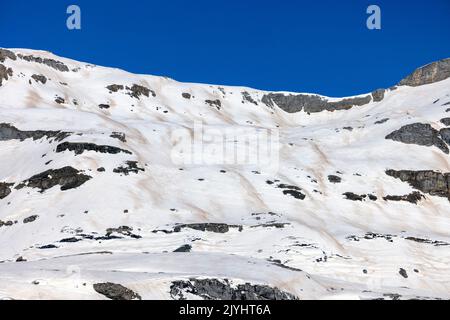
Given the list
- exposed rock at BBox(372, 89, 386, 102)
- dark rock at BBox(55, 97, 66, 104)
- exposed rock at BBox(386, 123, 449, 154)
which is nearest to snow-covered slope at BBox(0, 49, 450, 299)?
exposed rock at BBox(386, 123, 449, 154)

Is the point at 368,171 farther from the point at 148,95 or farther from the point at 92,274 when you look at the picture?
the point at 92,274

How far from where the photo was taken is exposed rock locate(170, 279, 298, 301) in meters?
44.3

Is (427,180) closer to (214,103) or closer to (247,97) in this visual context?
Result: (214,103)

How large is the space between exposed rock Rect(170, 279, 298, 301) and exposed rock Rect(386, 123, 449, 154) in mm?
86852

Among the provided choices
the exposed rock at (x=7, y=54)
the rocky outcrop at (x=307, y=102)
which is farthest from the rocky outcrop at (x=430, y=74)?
the exposed rock at (x=7, y=54)

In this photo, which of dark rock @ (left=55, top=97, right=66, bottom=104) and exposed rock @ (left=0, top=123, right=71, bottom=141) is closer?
exposed rock @ (left=0, top=123, right=71, bottom=141)

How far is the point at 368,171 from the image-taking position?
11188cm

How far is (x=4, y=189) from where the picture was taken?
289 feet

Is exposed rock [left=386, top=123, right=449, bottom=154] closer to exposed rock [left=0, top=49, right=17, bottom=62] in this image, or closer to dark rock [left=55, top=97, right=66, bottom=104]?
dark rock [left=55, top=97, right=66, bottom=104]

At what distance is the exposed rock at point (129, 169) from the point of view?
8946cm

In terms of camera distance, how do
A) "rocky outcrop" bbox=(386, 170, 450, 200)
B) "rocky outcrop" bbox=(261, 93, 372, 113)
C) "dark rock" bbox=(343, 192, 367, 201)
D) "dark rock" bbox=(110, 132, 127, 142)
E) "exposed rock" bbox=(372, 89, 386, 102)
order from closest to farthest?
"dark rock" bbox=(343, 192, 367, 201) → "dark rock" bbox=(110, 132, 127, 142) → "rocky outcrop" bbox=(386, 170, 450, 200) → "exposed rock" bbox=(372, 89, 386, 102) → "rocky outcrop" bbox=(261, 93, 372, 113)

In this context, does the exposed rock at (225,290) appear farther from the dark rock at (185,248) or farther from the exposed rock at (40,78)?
the exposed rock at (40,78)

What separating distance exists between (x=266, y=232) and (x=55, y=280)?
39.7 meters
